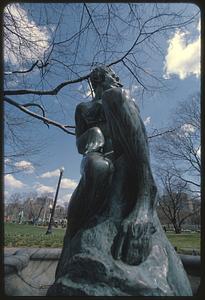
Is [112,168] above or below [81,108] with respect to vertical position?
below

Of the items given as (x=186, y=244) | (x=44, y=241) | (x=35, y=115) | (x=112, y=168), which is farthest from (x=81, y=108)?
(x=186, y=244)

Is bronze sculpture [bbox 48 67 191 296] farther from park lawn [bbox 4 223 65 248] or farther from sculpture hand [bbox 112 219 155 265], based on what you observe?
park lawn [bbox 4 223 65 248]

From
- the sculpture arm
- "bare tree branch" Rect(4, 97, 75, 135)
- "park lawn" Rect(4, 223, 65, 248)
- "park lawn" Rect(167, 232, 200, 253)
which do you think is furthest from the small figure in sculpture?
"park lawn" Rect(4, 223, 65, 248)

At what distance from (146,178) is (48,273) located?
230 centimetres

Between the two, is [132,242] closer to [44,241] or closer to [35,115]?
[35,115]

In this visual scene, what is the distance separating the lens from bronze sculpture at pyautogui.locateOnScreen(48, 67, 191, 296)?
1.64m

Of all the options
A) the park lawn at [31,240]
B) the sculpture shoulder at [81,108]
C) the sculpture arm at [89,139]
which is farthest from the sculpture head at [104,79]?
the park lawn at [31,240]

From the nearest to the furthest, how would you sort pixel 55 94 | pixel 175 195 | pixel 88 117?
pixel 88 117, pixel 55 94, pixel 175 195

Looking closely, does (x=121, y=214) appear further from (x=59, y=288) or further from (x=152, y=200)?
(x=59, y=288)

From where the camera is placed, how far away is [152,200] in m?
2.03

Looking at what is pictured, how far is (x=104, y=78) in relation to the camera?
2.78m

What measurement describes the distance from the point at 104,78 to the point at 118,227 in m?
1.47

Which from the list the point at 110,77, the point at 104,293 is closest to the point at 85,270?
the point at 104,293

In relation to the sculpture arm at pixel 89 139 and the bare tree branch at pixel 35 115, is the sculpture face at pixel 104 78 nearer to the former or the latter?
the sculpture arm at pixel 89 139
